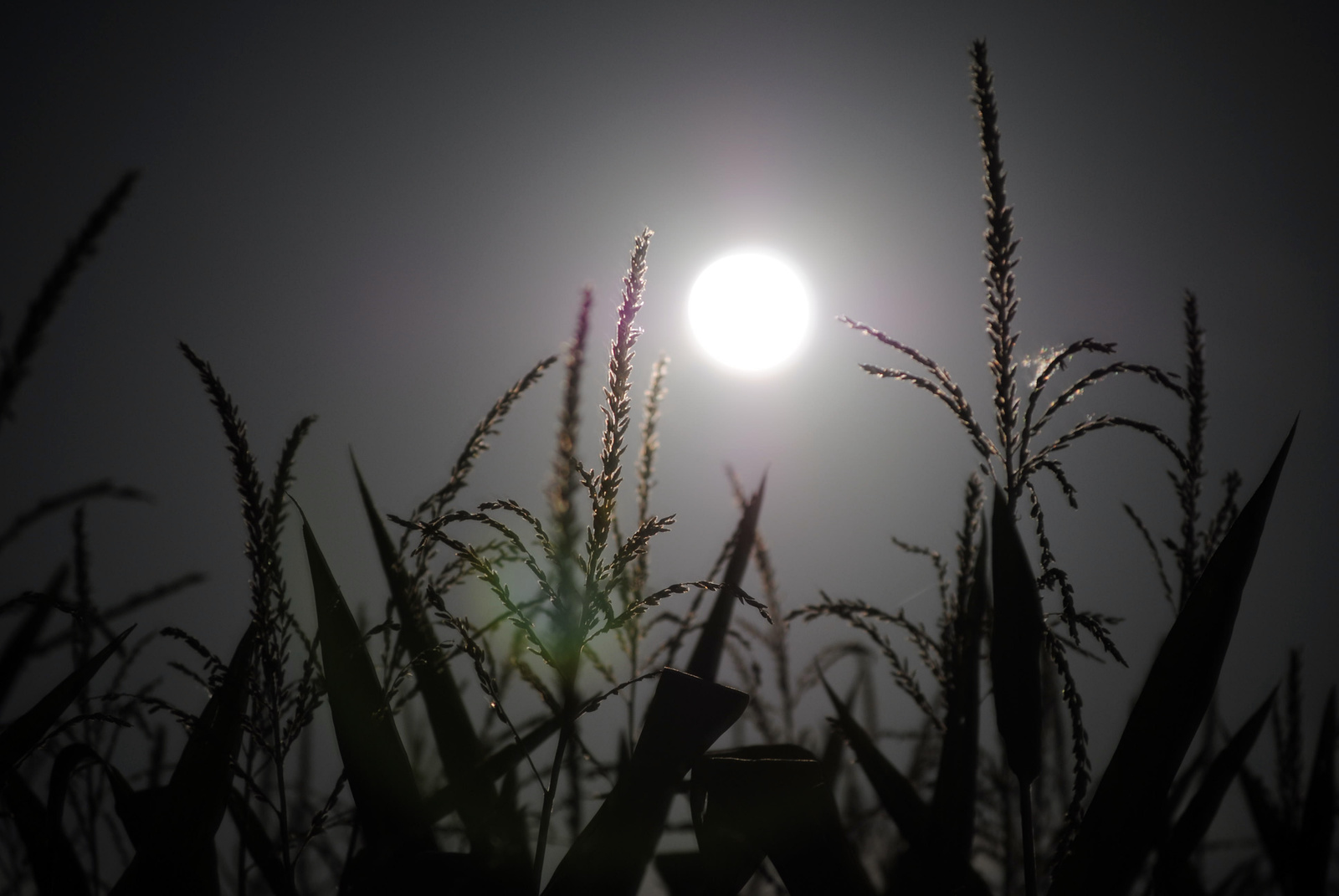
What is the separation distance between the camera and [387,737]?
129 centimetres

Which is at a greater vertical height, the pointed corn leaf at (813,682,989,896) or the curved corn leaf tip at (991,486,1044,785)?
the curved corn leaf tip at (991,486,1044,785)

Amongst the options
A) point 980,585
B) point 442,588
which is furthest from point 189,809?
point 980,585

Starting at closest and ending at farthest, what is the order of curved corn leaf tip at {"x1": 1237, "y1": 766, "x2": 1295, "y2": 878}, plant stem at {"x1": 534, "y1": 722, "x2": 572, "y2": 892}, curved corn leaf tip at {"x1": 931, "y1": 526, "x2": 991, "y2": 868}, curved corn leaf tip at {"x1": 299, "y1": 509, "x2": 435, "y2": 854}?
plant stem at {"x1": 534, "y1": 722, "x2": 572, "y2": 892}, curved corn leaf tip at {"x1": 299, "y1": 509, "x2": 435, "y2": 854}, curved corn leaf tip at {"x1": 931, "y1": 526, "x2": 991, "y2": 868}, curved corn leaf tip at {"x1": 1237, "y1": 766, "x2": 1295, "y2": 878}

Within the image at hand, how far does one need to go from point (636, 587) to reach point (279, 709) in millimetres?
896

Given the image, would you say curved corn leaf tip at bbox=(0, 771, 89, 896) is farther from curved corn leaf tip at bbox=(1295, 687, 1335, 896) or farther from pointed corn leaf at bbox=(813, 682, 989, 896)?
curved corn leaf tip at bbox=(1295, 687, 1335, 896)

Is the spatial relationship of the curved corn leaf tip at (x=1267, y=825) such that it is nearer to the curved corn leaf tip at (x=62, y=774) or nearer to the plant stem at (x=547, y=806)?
the plant stem at (x=547, y=806)

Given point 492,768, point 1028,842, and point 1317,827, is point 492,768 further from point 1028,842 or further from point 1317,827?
point 1317,827

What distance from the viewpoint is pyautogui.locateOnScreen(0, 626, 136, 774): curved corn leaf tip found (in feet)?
3.92

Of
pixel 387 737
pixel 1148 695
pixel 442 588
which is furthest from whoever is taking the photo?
pixel 442 588

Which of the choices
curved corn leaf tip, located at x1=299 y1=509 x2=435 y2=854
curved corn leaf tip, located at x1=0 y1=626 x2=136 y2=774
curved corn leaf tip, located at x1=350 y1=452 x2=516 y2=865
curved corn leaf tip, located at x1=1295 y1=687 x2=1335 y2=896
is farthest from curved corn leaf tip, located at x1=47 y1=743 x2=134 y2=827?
curved corn leaf tip, located at x1=1295 y1=687 x2=1335 y2=896

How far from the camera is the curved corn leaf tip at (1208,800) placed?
4.05 feet

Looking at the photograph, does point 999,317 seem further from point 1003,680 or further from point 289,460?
point 289,460

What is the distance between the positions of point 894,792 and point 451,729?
93 cm

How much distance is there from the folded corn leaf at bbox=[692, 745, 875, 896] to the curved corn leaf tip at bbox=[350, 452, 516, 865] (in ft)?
1.61
